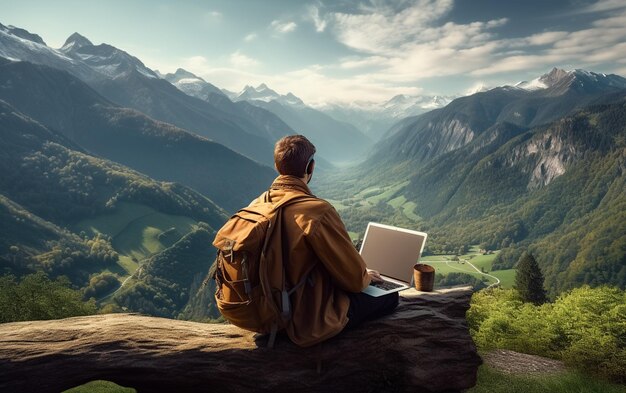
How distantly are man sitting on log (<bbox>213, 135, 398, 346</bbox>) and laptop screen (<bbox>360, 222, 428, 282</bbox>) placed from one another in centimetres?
211

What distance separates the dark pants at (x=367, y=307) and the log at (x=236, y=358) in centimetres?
30

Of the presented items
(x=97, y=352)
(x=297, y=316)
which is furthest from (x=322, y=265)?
(x=97, y=352)

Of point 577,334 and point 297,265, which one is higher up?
point 297,265

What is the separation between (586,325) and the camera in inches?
671

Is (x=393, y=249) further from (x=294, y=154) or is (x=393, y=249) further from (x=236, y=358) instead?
(x=236, y=358)

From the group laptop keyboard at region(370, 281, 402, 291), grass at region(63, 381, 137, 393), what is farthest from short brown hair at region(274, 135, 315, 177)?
grass at region(63, 381, 137, 393)

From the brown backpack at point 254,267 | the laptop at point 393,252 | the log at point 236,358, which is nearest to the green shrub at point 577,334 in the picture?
the log at point 236,358

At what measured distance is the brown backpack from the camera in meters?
6.11

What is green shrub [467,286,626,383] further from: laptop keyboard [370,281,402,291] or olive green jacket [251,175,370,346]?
olive green jacket [251,175,370,346]

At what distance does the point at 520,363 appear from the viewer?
12445mm

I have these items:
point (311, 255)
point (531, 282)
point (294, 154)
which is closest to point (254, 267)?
point (311, 255)

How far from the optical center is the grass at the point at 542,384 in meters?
9.98

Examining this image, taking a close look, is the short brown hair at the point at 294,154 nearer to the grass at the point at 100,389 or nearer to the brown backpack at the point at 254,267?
the brown backpack at the point at 254,267

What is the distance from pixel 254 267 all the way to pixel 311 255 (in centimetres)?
100
